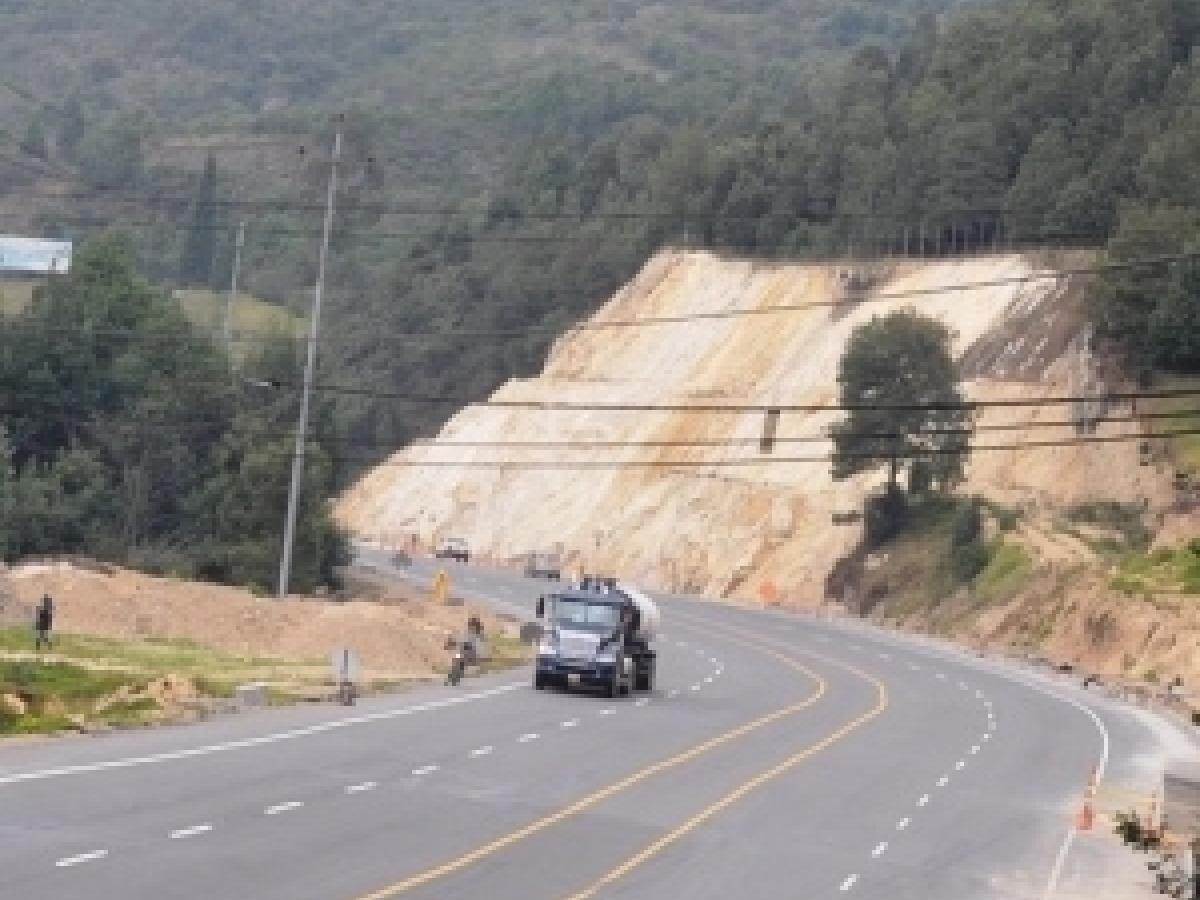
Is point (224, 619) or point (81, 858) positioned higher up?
point (224, 619)

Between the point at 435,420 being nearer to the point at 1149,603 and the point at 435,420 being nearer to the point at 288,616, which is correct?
the point at 1149,603

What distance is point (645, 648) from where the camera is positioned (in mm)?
53656

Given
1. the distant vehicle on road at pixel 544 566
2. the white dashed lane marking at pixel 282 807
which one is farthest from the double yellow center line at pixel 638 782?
the distant vehicle on road at pixel 544 566

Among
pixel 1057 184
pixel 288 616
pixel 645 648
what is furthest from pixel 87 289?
pixel 645 648

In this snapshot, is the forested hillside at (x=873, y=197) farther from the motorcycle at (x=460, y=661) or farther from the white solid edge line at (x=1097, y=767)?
the motorcycle at (x=460, y=661)

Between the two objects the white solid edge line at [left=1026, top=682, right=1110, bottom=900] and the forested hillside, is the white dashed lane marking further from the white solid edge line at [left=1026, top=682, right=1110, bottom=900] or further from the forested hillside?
the forested hillside

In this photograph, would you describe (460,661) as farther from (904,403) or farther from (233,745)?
(904,403)

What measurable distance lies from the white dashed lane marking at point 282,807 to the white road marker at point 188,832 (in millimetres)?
1660

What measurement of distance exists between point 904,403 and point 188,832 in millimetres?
76453

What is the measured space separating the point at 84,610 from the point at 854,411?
44376mm

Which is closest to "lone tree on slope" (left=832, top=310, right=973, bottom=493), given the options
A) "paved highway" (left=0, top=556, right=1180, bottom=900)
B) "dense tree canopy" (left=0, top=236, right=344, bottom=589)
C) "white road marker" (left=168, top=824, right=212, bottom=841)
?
"dense tree canopy" (left=0, top=236, right=344, bottom=589)

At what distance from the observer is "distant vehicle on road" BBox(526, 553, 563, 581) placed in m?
109

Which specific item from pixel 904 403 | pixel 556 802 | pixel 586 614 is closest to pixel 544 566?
pixel 904 403

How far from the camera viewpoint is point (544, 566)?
111 meters
